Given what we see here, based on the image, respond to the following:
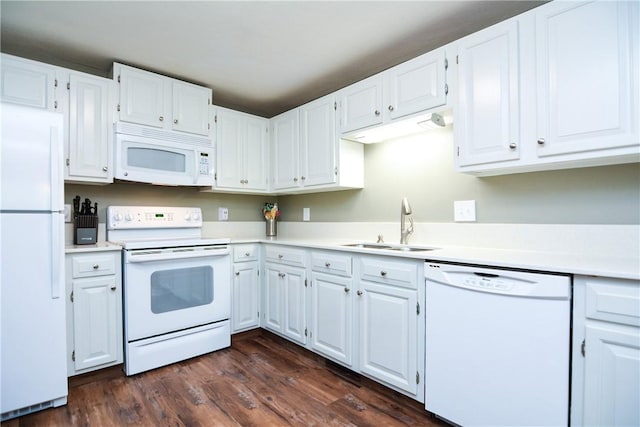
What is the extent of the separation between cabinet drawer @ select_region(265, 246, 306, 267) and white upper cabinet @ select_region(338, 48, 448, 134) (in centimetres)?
103

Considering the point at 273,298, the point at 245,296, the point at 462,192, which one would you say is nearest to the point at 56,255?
the point at 245,296

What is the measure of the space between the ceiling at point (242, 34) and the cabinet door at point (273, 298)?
5.58 feet

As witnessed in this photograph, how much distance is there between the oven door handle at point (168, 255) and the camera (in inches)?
88.1

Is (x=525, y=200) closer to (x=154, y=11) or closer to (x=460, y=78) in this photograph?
(x=460, y=78)

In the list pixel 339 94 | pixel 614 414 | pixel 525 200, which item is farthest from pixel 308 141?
pixel 614 414

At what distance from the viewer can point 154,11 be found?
1888mm

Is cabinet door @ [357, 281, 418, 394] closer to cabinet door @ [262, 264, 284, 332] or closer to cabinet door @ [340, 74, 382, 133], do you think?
cabinet door @ [262, 264, 284, 332]

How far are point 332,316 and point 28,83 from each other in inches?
101

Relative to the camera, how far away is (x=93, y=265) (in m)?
2.14

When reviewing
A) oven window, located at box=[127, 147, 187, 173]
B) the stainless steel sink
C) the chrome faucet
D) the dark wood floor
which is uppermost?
oven window, located at box=[127, 147, 187, 173]

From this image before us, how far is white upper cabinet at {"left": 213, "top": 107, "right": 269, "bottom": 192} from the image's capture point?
3.02 meters

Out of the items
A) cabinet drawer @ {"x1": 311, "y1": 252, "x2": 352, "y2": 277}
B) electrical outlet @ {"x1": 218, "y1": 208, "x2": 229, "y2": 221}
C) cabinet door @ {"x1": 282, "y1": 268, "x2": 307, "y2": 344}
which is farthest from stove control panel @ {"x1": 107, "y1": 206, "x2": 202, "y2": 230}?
cabinet drawer @ {"x1": 311, "y1": 252, "x2": 352, "y2": 277}

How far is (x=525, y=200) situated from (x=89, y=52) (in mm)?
3112

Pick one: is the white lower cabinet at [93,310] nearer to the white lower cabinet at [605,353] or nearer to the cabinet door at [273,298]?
the cabinet door at [273,298]
